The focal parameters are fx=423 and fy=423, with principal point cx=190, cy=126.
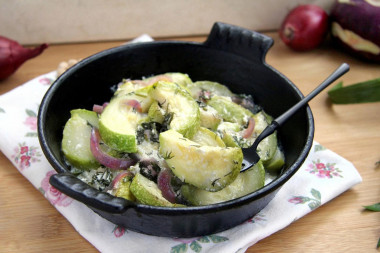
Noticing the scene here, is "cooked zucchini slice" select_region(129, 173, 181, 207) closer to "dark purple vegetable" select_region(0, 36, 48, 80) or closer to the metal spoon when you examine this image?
the metal spoon

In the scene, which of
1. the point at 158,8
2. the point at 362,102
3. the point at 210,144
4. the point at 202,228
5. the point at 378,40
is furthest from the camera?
the point at 158,8

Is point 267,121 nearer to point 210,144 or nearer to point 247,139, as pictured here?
point 247,139

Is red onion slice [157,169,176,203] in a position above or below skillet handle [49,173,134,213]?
below

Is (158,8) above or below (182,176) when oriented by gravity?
above

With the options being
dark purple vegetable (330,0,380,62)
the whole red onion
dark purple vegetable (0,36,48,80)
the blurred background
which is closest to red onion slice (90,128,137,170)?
dark purple vegetable (0,36,48,80)

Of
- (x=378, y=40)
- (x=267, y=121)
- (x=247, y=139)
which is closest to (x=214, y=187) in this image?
(x=247, y=139)

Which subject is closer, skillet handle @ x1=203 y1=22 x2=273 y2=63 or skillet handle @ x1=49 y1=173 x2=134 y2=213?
skillet handle @ x1=49 y1=173 x2=134 y2=213

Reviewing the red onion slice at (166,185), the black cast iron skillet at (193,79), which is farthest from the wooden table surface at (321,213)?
the red onion slice at (166,185)
